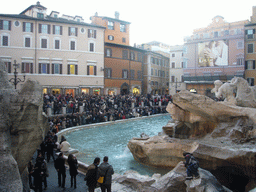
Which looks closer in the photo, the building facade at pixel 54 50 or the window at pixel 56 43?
the building facade at pixel 54 50

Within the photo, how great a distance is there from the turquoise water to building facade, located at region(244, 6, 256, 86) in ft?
88.7

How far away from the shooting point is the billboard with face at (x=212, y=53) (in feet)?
138

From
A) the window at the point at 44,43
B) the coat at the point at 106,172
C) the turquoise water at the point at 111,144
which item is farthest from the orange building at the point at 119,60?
the coat at the point at 106,172

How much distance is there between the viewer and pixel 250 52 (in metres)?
41.4

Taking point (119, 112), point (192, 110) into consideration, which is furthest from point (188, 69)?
point (192, 110)

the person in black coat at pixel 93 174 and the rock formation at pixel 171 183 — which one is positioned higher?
the person in black coat at pixel 93 174

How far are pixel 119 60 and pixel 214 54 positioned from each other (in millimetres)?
17132

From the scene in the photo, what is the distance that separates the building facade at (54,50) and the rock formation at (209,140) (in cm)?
2480

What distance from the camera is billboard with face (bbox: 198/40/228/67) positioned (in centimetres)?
4219

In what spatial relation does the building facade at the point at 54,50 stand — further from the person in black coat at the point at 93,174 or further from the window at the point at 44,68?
the person in black coat at the point at 93,174

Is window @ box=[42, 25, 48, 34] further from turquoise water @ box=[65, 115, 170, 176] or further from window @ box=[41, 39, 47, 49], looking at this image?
turquoise water @ box=[65, 115, 170, 176]

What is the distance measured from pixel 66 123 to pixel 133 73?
2717cm

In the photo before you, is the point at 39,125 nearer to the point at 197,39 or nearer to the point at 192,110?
the point at 192,110

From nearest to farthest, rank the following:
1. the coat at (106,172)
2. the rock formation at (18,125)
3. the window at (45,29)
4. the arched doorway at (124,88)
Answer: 1. the rock formation at (18,125)
2. the coat at (106,172)
3. the window at (45,29)
4. the arched doorway at (124,88)
